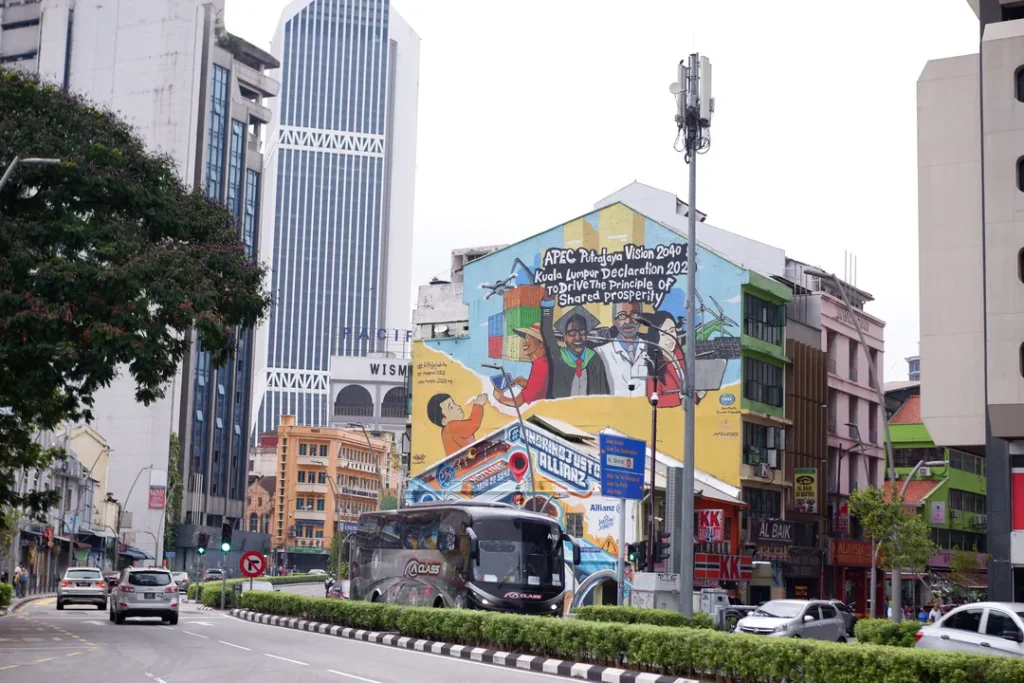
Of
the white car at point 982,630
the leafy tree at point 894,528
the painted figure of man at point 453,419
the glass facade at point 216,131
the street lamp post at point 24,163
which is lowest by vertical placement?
the white car at point 982,630

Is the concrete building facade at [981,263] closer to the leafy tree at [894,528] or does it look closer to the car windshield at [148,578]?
the leafy tree at [894,528]

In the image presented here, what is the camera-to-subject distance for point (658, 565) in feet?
181

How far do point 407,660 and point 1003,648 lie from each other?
10.2 meters

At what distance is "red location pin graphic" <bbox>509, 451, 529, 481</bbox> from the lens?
65.2 meters

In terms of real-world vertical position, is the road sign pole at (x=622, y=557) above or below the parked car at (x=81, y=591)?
above

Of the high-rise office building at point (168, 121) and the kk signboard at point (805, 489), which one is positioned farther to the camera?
the high-rise office building at point (168, 121)

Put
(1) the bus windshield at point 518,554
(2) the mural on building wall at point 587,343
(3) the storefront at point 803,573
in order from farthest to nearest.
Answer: (3) the storefront at point 803,573 < (2) the mural on building wall at point 587,343 < (1) the bus windshield at point 518,554

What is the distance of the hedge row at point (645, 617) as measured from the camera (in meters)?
25.2

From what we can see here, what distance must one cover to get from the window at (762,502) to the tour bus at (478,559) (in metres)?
26.1

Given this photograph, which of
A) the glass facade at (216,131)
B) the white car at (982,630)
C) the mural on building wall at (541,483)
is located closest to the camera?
the white car at (982,630)

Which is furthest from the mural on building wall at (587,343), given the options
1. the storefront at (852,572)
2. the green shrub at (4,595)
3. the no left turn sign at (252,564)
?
the green shrub at (4,595)

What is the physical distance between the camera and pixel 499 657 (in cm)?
2467

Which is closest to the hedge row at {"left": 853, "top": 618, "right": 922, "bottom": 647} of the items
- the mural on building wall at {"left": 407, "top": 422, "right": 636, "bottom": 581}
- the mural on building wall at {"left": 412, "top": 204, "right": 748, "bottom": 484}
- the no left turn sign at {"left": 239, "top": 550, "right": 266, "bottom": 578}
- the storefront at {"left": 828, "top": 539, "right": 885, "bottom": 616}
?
the no left turn sign at {"left": 239, "top": 550, "right": 266, "bottom": 578}

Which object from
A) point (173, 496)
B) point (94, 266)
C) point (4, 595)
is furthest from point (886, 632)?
point (173, 496)
